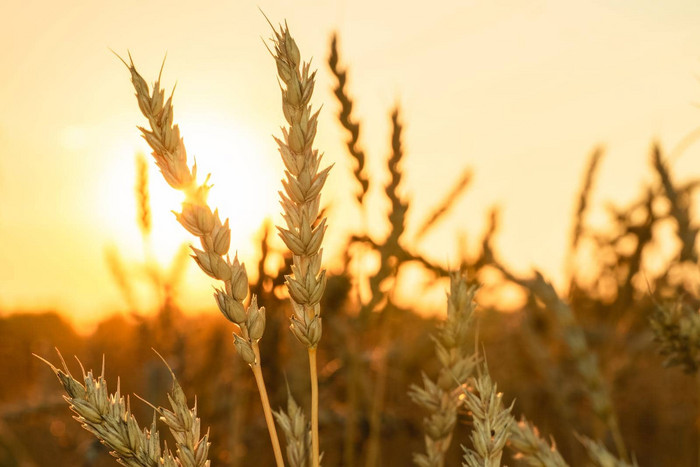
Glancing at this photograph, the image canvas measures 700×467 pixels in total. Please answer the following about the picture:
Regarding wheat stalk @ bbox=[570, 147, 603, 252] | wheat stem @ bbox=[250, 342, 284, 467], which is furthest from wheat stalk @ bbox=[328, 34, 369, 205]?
wheat stalk @ bbox=[570, 147, 603, 252]

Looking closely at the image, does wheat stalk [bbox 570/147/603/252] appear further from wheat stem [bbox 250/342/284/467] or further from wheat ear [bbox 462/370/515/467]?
wheat stem [bbox 250/342/284/467]

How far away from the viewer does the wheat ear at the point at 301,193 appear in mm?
617

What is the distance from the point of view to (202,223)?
62 cm

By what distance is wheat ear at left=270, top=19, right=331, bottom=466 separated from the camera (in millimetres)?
617

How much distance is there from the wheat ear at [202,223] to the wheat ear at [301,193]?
48mm

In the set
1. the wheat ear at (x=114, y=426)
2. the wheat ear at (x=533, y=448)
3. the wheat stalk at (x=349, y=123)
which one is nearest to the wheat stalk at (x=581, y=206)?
the wheat stalk at (x=349, y=123)

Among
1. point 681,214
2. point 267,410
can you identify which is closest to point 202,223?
point 267,410

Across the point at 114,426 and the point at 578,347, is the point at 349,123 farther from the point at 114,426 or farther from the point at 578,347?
the point at 114,426

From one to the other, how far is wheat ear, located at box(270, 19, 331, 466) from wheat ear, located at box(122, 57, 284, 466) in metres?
0.05

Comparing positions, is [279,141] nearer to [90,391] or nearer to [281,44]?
[281,44]

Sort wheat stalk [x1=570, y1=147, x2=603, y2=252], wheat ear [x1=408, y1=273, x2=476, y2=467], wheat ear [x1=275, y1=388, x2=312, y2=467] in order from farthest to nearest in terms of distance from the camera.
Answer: wheat stalk [x1=570, y1=147, x2=603, y2=252] < wheat ear [x1=408, y1=273, x2=476, y2=467] < wheat ear [x1=275, y1=388, x2=312, y2=467]

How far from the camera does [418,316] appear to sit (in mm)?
3449

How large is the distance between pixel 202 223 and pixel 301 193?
101 millimetres

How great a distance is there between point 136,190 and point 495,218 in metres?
1.19
